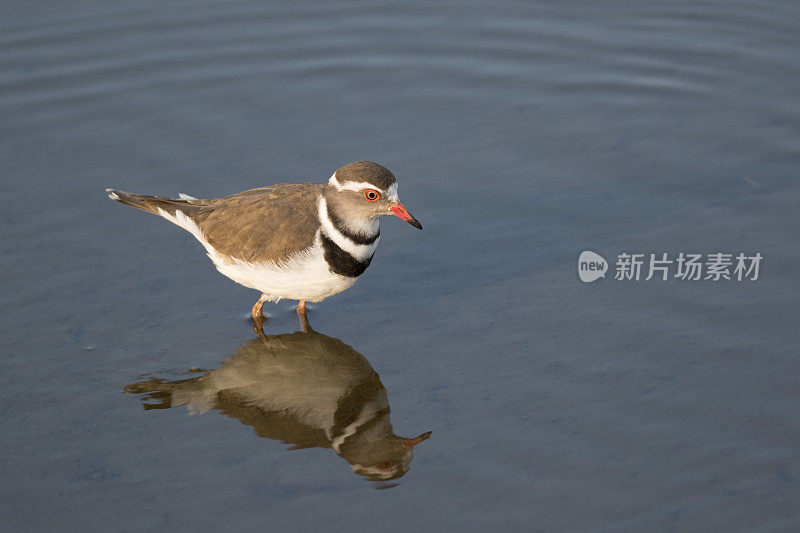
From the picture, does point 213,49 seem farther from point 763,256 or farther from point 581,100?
point 763,256

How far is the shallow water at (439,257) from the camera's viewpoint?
604cm

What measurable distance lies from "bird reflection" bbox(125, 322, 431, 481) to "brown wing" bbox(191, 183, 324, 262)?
0.85 meters

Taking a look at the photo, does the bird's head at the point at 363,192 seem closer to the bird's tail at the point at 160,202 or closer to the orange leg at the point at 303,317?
the orange leg at the point at 303,317

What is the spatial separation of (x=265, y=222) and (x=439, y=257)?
1.85 meters

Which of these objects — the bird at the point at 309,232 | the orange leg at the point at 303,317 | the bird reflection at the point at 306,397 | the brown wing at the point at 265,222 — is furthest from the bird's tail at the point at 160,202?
the bird reflection at the point at 306,397

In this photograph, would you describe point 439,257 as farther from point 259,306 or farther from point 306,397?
point 306,397

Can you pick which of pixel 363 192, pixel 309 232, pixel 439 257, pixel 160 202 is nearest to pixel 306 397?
pixel 309 232

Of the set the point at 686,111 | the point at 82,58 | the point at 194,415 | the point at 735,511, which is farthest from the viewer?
the point at 82,58

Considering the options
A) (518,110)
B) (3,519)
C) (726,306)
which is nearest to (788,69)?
(518,110)

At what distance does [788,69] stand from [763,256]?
3.73m

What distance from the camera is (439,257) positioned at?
842cm

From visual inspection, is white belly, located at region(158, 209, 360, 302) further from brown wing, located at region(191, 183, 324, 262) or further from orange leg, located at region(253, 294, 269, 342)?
orange leg, located at region(253, 294, 269, 342)

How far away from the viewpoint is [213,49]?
38.4 feet

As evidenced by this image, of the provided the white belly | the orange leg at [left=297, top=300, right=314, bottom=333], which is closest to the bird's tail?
the white belly
